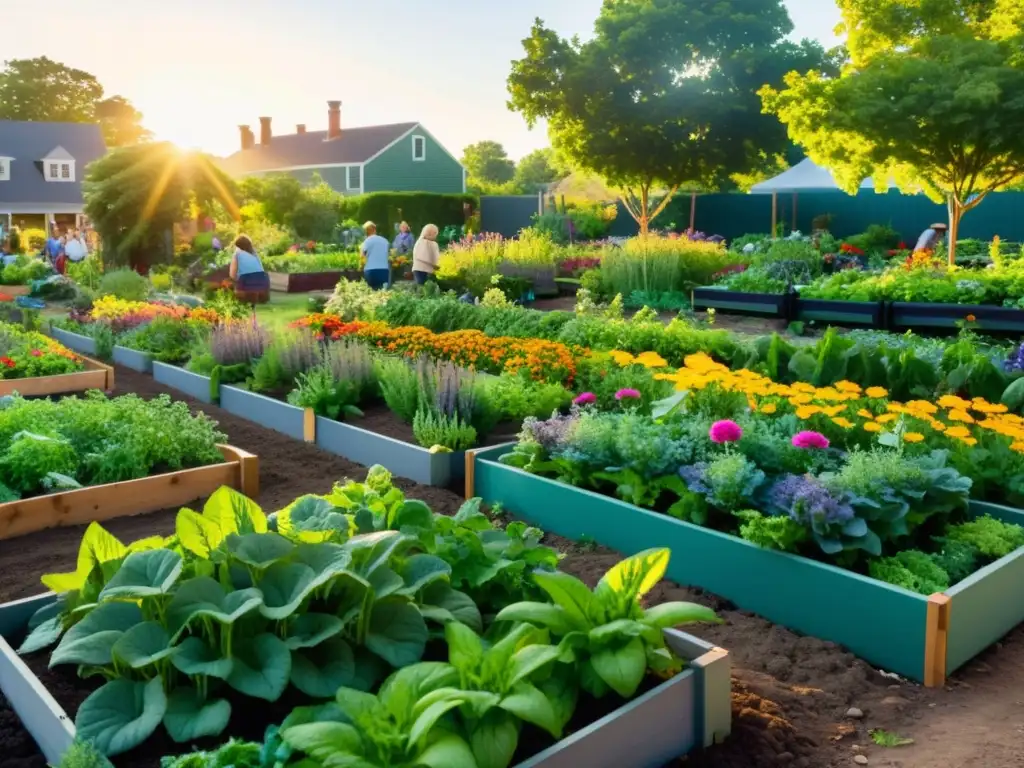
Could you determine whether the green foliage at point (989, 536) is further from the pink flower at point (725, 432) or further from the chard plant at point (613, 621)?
the chard plant at point (613, 621)

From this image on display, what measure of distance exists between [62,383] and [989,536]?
8.29 meters

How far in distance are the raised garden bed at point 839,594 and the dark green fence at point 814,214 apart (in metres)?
23.3

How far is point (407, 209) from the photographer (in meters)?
35.3

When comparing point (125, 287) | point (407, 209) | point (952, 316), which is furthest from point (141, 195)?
point (952, 316)

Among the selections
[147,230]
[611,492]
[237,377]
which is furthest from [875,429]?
[147,230]

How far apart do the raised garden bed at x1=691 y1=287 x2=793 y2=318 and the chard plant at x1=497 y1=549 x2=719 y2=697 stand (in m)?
11.4

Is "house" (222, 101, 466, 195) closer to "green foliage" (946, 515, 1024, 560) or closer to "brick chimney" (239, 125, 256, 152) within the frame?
"brick chimney" (239, 125, 256, 152)

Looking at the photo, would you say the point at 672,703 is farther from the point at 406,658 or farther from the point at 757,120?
the point at 757,120

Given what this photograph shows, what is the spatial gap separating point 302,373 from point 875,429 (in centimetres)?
483

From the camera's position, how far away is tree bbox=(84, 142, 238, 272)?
20656mm

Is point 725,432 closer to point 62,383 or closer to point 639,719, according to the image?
point 639,719

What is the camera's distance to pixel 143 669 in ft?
9.66

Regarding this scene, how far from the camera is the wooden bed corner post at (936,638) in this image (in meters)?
3.76

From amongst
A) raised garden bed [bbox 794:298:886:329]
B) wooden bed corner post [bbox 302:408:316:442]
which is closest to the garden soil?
wooden bed corner post [bbox 302:408:316:442]
